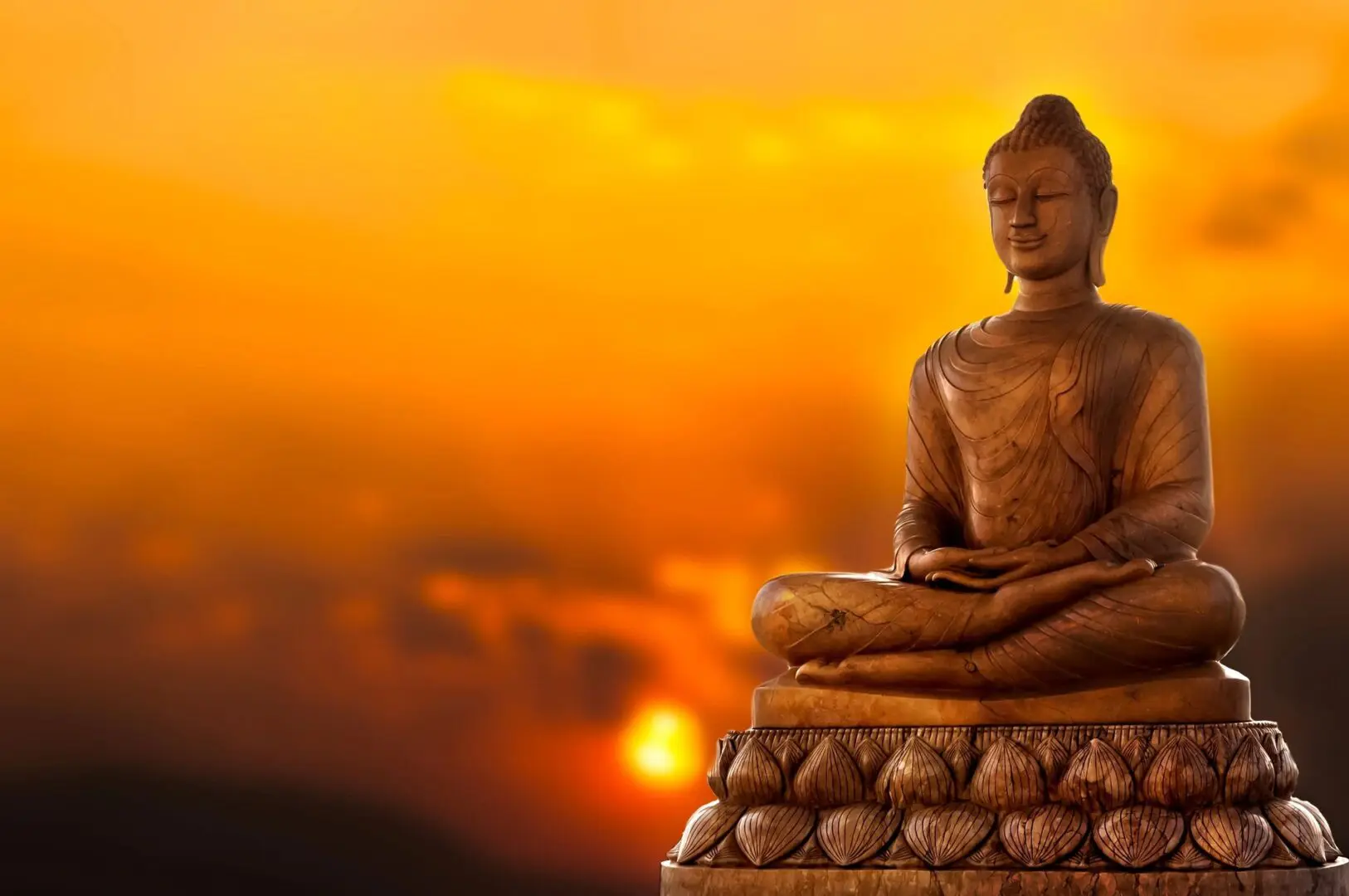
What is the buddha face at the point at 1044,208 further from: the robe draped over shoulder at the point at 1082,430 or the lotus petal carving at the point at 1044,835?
the lotus petal carving at the point at 1044,835

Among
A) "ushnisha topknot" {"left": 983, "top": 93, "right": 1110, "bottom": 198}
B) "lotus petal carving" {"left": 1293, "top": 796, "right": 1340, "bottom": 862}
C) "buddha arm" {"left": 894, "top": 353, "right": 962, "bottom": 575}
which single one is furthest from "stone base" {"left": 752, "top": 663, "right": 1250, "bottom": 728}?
"ushnisha topknot" {"left": 983, "top": 93, "right": 1110, "bottom": 198}

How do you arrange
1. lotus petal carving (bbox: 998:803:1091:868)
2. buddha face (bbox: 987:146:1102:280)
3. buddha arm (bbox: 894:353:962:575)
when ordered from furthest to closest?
buddha arm (bbox: 894:353:962:575), buddha face (bbox: 987:146:1102:280), lotus petal carving (bbox: 998:803:1091:868)

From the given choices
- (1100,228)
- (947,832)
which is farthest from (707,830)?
(1100,228)

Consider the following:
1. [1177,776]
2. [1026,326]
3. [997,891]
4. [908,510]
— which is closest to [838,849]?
[997,891]

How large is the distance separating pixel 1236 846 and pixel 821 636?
1.26 metres

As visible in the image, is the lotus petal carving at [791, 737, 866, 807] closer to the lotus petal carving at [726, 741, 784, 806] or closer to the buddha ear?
the lotus petal carving at [726, 741, 784, 806]

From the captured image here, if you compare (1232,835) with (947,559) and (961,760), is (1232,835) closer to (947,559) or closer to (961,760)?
(961,760)

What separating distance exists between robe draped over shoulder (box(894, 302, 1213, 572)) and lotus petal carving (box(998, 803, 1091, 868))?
0.88 meters

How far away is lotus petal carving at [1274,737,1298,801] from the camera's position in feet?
17.2

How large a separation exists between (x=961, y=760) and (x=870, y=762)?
0.83ft

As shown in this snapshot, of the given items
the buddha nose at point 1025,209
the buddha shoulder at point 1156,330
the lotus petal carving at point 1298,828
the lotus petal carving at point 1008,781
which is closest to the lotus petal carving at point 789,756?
the lotus petal carving at point 1008,781

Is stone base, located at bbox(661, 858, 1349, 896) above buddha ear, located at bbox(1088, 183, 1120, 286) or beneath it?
beneath

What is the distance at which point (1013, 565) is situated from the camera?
5.56 m

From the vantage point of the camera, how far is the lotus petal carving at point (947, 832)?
16.8ft
